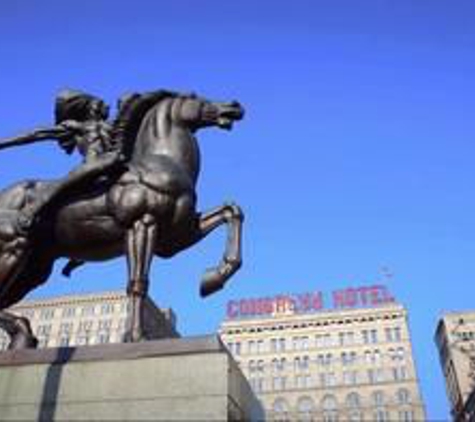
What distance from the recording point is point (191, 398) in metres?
4.19

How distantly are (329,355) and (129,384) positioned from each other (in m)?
91.4

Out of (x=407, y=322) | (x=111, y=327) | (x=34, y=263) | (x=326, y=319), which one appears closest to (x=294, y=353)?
(x=326, y=319)

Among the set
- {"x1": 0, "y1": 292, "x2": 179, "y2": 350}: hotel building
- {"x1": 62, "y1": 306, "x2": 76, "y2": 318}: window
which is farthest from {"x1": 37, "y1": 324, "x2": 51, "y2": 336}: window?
{"x1": 62, "y1": 306, "x2": 76, "y2": 318}: window

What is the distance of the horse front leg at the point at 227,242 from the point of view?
A: 5.50 metres

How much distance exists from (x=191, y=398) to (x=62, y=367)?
128 cm

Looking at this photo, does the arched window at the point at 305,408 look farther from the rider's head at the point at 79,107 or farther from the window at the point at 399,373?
the rider's head at the point at 79,107

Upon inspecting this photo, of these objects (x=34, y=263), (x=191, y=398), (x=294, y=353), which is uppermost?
(x=294, y=353)

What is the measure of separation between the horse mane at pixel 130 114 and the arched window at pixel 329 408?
86.1 meters

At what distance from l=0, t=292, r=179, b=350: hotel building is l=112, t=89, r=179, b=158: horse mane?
7805 centimetres

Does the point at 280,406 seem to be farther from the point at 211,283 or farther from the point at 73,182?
the point at 73,182

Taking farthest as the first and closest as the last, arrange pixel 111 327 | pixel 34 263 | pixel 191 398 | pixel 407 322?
pixel 407 322
pixel 111 327
pixel 34 263
pixel 191 398

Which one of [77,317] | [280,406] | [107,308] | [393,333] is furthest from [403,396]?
[77,317]

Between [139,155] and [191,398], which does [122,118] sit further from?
[191,398]

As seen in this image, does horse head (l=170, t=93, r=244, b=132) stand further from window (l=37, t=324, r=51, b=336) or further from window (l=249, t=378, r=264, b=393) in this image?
window (l=249, t=378, r=264, b=393)
